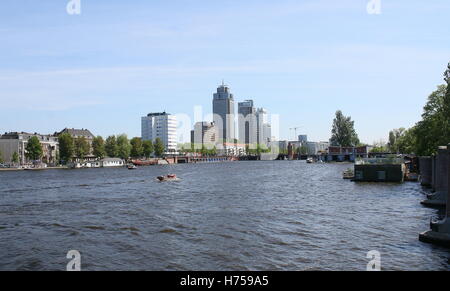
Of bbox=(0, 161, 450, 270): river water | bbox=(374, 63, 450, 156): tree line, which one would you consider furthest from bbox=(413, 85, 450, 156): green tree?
bbox=(0, 161, 450, 270): river water

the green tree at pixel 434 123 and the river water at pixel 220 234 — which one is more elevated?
the green tree at pixel 434 123

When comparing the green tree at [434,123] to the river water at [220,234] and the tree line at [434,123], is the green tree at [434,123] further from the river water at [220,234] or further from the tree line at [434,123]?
the river water at [220,234]

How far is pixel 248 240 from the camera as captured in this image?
110 feet

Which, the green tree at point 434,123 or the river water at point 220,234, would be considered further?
the green tree at point 434,123

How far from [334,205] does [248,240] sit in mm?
24517

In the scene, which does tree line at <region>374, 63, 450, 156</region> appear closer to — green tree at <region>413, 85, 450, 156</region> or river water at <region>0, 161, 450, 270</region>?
green tree at <region>413, 85, 450, 156</region>

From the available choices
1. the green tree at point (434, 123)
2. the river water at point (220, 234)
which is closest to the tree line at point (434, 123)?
the green tree at point (434, 123)

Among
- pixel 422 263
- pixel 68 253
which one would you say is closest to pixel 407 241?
pixel 422 263

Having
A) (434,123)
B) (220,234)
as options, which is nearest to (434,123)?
(434,123)

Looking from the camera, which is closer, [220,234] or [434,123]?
[220,234]

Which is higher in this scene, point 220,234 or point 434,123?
point 434,123

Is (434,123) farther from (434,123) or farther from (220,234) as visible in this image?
(220,234)
